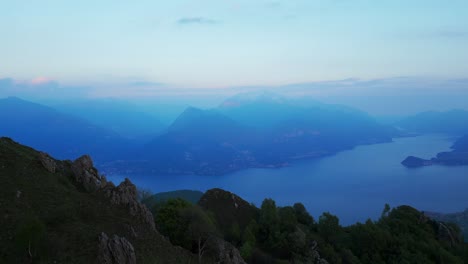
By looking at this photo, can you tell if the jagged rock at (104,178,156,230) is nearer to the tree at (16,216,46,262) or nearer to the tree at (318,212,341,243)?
the tree at (16,216,46,262)

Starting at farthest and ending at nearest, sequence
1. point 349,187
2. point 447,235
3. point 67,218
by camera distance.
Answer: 1. point 349,187
2. point 447,235
3. point 67,218

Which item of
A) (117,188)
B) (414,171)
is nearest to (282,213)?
(117,188)

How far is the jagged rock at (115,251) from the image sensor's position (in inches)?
690

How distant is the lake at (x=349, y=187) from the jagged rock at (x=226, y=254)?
8837 centimetres

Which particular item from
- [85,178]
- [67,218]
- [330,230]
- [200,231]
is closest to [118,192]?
[85,178]

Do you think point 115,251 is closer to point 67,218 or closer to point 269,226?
point 67,218

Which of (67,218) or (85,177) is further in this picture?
(85,177)

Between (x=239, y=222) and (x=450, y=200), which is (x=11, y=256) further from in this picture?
(x=450, y=200)

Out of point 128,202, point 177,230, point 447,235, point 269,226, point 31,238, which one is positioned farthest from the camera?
point 447,235

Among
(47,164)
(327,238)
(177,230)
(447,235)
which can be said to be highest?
(47,164)

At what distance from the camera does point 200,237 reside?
2578 cm

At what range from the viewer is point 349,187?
151 m

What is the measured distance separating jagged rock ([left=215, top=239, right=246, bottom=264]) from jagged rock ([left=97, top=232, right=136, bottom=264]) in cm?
713

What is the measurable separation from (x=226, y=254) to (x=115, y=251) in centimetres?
871
